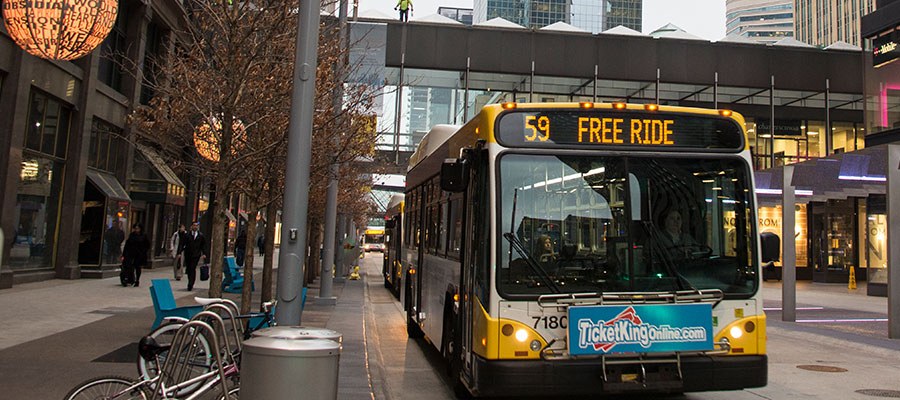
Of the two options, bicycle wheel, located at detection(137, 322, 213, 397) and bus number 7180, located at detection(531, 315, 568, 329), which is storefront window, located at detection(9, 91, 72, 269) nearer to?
bicycle wheel, located at detection(137, 322, 213, 397)

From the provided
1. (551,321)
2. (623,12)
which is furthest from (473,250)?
(623,12)

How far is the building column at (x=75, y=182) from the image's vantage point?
19.7 metres

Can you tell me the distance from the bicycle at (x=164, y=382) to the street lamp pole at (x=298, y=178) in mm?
878

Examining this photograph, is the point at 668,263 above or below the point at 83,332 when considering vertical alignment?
above

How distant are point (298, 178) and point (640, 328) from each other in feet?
10.6

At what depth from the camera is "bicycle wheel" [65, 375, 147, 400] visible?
4.55 metres

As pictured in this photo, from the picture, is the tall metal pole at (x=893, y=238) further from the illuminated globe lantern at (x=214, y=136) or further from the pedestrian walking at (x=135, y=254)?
the pedestrian walking at (x=135, y=254)

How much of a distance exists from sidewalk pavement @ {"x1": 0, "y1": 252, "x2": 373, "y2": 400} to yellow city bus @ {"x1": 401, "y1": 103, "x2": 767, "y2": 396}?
1780mm

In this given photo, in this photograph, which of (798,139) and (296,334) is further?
(798,139)

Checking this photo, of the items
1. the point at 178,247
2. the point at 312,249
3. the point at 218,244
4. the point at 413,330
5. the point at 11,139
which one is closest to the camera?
the point at 218,244

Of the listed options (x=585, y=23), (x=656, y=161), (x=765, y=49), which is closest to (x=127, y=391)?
(x=656, y=161)

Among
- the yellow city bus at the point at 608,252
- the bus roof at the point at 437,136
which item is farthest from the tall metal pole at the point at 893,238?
the bus roof at the point at 437,136

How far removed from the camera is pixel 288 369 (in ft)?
11.8

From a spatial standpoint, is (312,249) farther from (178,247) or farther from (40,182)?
(40,182)
